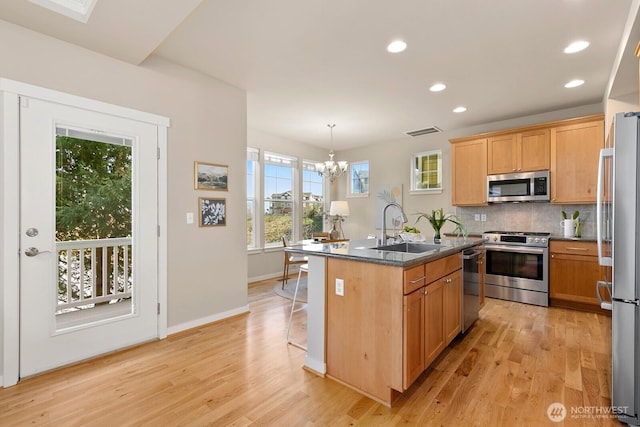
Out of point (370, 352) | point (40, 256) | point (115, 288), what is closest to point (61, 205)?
point (40, 256)

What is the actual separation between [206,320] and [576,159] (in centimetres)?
504

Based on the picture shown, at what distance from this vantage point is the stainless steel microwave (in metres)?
4.14

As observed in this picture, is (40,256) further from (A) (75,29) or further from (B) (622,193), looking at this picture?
(B) (622,193)

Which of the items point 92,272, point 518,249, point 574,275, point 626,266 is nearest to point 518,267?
point 518,249

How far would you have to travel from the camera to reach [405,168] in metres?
6.01

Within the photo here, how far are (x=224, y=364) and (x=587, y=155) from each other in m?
4.89

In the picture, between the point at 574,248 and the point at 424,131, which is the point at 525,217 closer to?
the point at 574,248

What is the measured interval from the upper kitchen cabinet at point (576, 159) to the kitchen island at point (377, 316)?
277cm

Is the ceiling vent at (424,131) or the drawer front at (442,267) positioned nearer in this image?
the drawer front at (442,267)

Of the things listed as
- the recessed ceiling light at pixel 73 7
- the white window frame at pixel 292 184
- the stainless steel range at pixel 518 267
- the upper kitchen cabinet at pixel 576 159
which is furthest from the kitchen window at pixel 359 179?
the recessed ceiling light at pixel 73 7

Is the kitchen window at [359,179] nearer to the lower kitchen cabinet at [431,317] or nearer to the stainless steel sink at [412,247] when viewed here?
the stainless steel sink at [412,247]

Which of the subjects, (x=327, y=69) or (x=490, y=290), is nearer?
(x=327, y=69)

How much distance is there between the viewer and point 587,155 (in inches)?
152

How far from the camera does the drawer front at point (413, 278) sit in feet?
6.14
